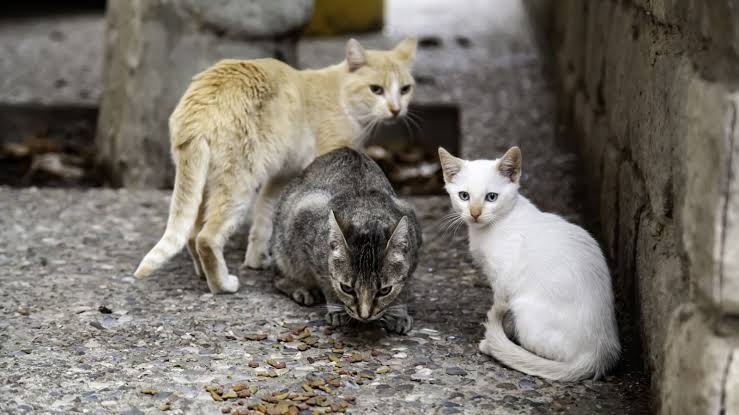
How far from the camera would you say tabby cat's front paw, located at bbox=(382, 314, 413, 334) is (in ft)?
12.2

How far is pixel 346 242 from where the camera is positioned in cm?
357

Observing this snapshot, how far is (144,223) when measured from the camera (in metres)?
5.04

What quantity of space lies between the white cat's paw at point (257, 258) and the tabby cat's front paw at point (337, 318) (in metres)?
0.79

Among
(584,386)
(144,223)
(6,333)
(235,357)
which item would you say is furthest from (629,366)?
(144,223)

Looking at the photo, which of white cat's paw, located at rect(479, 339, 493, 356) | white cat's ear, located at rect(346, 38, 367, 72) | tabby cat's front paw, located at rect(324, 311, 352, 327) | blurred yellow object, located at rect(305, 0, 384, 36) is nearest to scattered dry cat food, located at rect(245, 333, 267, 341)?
tabby cat's front paw, located at rect(324, 311, 352, 327)

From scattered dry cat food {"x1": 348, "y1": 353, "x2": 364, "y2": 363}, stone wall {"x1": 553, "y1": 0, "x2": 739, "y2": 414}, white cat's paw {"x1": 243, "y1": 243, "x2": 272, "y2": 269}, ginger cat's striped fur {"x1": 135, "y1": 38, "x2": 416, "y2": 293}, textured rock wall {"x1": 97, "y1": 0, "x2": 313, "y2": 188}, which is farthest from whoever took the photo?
textured rock wall {"x1": 97, "y1": 0, "x2": 313, "y2": 188}

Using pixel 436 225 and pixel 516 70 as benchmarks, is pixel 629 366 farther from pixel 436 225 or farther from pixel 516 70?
pixel 516 70

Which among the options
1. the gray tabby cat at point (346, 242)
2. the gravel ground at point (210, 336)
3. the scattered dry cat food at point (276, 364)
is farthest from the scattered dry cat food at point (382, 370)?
the scattered dry cat food at point (276, 364)

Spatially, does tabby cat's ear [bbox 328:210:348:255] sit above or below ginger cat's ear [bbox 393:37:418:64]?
below

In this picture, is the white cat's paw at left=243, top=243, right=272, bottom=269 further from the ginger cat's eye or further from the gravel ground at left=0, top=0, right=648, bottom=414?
the ginger cat's eye

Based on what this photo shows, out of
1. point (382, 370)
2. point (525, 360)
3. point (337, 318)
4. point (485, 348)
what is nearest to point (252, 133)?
point (337, 318)

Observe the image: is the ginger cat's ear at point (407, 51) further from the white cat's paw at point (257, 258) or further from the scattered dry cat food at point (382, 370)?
the scattered dry cat food at point (382, 370)

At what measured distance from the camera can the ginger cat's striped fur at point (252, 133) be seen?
12.9 ft

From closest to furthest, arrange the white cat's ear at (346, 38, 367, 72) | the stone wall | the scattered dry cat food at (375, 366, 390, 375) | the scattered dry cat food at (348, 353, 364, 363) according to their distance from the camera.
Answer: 1. the stone wall
2. the scattered dry cat food at (375, 366, 390, 375)
3. the scattered dry cat food at (348, 353, 364, 363)
4. the white cat's ear at (346, 38, 367, 72)
